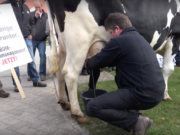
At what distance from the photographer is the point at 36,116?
3.98m

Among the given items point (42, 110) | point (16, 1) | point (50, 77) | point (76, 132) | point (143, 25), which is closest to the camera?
point (76, 132)

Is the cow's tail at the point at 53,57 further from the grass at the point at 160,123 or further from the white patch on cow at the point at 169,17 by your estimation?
the white patch on cow at the point at 169,17

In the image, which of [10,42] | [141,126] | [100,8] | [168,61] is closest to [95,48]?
[100,8]

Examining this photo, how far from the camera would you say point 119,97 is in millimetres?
2787

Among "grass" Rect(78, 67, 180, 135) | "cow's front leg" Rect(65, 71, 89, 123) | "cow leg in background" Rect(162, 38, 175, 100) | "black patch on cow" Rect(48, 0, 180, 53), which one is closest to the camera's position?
"grass" Rect(78, 67, 180, 135)

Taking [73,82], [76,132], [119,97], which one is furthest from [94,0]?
[76,132]

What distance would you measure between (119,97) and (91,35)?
107cm

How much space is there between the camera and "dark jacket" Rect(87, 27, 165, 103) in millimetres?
2682

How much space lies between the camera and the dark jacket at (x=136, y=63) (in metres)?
2.68

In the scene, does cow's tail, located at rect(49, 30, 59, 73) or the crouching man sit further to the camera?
cow's tail, located at rect(49, 30, 59, 73)

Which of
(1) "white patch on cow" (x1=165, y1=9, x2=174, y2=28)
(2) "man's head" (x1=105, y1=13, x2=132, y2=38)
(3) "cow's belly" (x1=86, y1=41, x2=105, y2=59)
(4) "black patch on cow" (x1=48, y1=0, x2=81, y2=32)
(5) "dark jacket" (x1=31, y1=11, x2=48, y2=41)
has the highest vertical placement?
(4) "black patch on cow" (x1=48, y1=0, x2=81, y2=32)

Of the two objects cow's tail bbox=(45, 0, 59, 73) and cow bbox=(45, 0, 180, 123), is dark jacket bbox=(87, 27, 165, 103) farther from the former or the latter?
cow's tail bbox=(45, 0, 59, 73)

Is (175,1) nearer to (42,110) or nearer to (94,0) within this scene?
(94,0)

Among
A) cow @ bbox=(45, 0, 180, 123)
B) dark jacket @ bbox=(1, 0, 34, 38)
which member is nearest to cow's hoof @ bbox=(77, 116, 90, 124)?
cow @ bbox=(45, 0, 180, 123)
